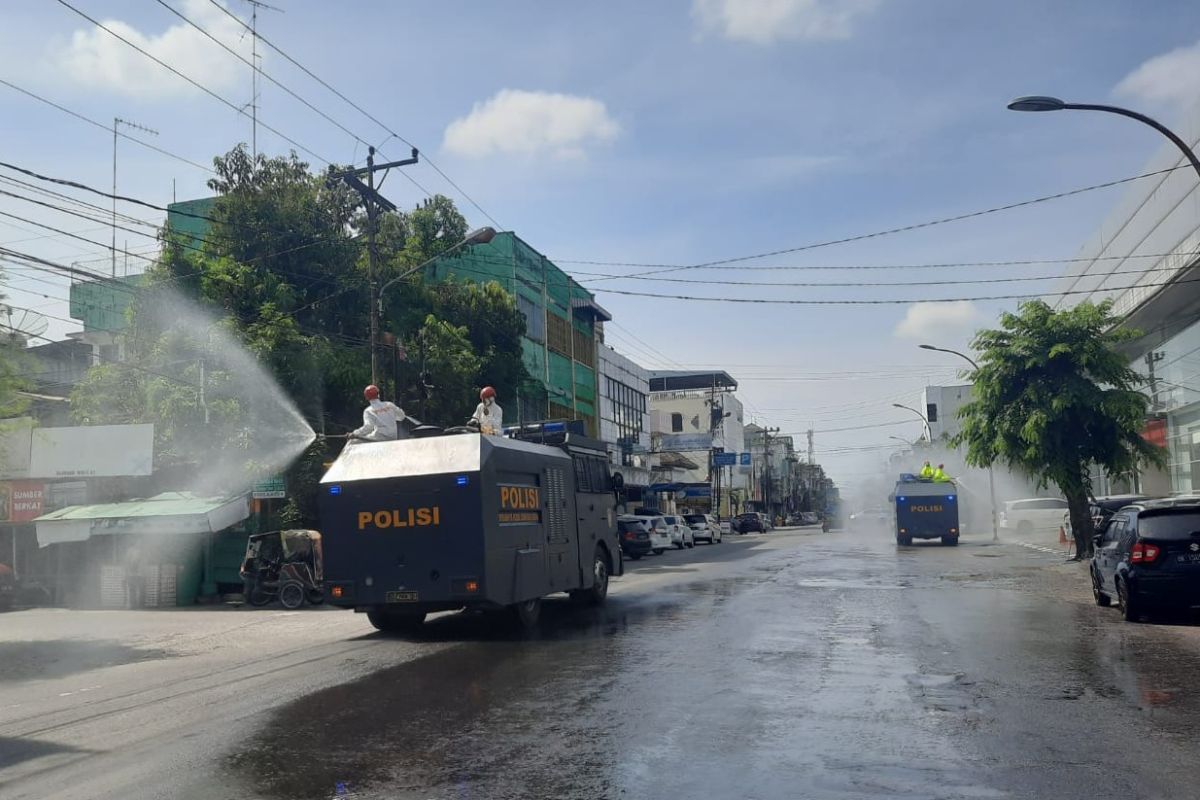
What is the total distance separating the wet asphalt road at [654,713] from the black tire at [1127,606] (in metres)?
0.36

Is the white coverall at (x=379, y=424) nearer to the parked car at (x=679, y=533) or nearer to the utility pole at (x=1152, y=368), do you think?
the parked car at (x=679, y=533)

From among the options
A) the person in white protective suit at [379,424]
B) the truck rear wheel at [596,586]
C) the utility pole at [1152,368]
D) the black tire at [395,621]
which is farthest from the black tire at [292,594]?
the utility pole at [1152,368]

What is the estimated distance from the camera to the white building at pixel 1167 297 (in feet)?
104

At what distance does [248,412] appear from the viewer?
24.5 m

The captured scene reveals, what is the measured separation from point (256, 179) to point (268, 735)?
23.1 m

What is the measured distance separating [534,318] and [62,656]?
32.4 meters

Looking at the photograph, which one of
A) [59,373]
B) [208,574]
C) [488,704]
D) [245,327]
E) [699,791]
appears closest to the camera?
[699,791]

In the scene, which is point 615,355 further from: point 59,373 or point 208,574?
point 208,574

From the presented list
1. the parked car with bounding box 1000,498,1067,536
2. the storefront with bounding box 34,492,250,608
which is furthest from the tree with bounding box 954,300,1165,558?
the parked car with bounding box 1000,498,1067,536

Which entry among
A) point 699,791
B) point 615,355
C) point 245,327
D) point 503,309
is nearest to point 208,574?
point 245,327

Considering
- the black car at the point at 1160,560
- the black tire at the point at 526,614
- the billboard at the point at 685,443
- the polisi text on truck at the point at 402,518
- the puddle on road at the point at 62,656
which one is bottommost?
the puddle on road at the point at 62,656

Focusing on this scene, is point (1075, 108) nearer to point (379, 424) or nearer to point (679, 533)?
point (379, 424)

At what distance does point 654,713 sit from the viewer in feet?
27.0

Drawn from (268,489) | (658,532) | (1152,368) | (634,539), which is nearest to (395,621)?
(268,489)
